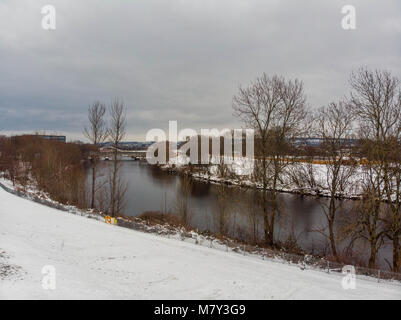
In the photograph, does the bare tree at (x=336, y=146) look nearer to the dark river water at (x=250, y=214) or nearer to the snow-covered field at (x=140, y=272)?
the dark river water at (x=250, y=214)

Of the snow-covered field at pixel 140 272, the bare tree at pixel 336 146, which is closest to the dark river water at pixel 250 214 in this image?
the bare tree at pixel 336 146

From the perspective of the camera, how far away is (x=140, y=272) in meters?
8.75

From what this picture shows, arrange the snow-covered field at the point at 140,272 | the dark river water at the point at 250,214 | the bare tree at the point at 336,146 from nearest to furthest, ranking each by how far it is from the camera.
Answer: the snow-covered field at the point at 140,272 → the bare tree at the point at 336,146 → the dark river water at the point at 250,214

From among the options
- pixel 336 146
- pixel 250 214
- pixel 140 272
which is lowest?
pixel 140 272

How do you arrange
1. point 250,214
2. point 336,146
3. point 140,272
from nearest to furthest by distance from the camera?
point 140,272 < point 336,146 < point 250,214

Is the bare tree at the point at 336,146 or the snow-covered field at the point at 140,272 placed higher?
the bare tree at the point at 336,146

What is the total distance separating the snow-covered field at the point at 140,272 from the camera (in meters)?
6.95

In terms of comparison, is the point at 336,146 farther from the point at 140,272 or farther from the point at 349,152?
the point at 140,272

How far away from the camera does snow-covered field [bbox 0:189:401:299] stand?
6.95 metres

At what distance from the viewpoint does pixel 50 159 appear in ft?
104

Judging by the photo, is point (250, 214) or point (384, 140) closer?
point (384, 140)

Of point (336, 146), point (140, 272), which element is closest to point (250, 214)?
point (336, 146)

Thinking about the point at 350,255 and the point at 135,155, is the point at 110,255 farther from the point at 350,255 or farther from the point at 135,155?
the point at 135,155
